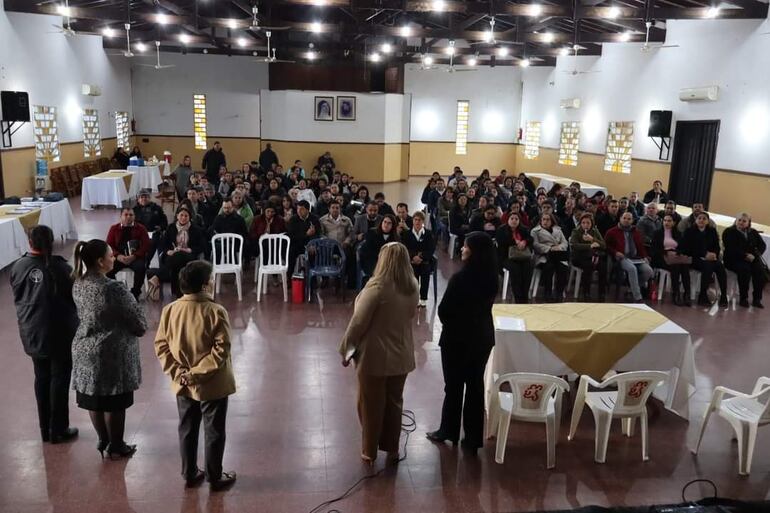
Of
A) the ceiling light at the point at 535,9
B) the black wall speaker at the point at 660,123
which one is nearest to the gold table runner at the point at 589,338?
the ceiling light at the point at 535,9

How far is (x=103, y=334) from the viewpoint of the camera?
3.16m

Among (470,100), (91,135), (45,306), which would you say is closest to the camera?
(45,306)

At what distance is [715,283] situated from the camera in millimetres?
7828

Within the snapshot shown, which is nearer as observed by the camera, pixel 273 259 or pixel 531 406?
pixel 531 406

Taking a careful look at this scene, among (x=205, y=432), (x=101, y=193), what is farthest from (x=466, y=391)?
(x=101, y=193)

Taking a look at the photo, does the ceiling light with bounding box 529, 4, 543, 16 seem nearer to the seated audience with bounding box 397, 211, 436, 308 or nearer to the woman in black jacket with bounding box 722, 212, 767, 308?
the woman in black jacket with bounding box 722, 212, 767, 308

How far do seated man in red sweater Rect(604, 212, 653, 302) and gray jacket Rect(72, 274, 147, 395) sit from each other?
5.54 meters

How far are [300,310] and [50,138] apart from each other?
10.0 m

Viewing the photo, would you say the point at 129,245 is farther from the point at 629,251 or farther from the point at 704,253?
the point at 704,253

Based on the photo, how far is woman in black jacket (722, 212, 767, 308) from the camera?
710 cm

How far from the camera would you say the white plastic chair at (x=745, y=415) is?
3529 millimetres

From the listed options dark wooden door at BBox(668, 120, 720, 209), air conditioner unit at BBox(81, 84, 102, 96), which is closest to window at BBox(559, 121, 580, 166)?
dark wooden door at BBox(668, 120, 720, 209)

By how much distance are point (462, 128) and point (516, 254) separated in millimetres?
15215

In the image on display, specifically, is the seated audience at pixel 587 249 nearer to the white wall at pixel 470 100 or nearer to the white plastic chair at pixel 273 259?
the white plastic chair at pixel 273 259
